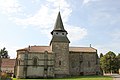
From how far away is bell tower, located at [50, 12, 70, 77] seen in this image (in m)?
52.7

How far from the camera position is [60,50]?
53.8m

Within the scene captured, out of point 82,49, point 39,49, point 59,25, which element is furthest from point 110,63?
point 39,49

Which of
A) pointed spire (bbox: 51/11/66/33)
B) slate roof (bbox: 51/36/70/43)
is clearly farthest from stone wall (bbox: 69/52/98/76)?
pointed spire (bbox: 51/11/66/33)

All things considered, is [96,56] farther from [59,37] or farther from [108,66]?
[108,66]

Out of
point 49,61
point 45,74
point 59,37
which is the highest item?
point 59,37

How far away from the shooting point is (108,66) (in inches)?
3027

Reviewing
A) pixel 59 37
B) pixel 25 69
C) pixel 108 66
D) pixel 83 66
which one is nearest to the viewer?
pixel 25 69

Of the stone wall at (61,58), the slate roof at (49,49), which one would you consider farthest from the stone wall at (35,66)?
the slate roof at (49,49)

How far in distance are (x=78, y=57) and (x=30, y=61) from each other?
1571 cm

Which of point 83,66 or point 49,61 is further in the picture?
point 83,66

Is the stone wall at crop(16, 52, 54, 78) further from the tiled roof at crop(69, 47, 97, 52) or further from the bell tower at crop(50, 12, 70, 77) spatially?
the tiled roof at crop(69, 47, 97, 52)

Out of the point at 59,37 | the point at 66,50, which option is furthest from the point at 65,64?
the point at 59,37

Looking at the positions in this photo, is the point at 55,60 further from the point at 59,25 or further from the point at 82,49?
the point at 82,49

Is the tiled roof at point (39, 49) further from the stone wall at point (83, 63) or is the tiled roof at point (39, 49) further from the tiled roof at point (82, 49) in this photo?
the tiled roof at point (82, 49)
